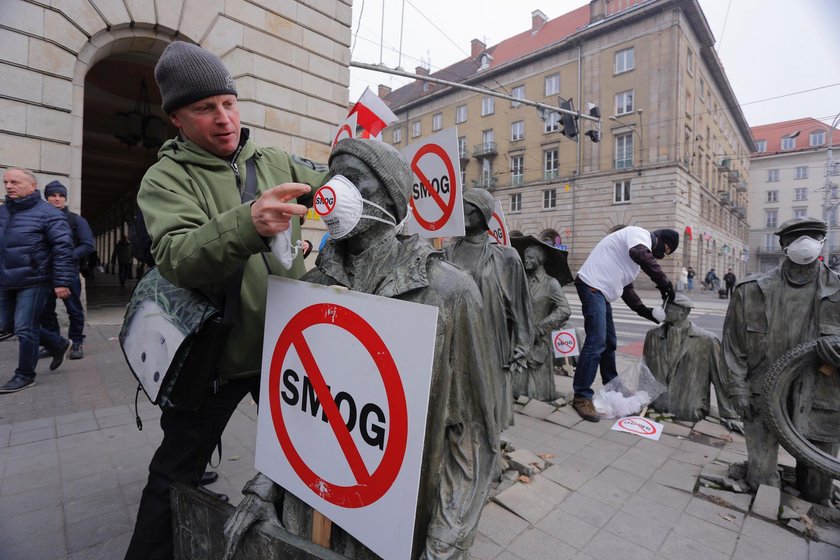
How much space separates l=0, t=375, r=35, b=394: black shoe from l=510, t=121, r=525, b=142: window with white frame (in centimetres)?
3543

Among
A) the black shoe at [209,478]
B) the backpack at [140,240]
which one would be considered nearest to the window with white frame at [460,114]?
the black shoe at [209,478]

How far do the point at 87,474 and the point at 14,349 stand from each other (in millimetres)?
4243

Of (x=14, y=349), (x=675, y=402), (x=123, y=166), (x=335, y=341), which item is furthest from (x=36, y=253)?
(x=123, y=166)

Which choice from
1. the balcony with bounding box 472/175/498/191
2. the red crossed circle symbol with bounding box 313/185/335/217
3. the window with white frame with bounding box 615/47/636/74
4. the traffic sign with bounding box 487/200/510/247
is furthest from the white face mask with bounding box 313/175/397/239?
the balcony with bounding box 472/175/498/191

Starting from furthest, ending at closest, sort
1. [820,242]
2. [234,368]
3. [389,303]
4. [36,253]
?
1. [36,253]
2. [820,242]
3. [234,368]
4. [389,303]

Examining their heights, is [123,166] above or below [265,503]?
above

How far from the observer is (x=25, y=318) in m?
4.27

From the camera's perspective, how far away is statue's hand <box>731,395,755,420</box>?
9.28 feet

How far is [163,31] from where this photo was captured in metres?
7.13

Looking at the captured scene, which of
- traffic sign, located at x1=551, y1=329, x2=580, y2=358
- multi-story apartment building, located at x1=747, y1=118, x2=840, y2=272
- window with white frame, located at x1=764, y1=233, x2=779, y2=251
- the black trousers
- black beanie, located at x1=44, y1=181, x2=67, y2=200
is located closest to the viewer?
the black trousers

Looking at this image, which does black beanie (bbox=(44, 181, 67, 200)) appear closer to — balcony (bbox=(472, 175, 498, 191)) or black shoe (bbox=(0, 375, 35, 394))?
black shoe (bbox=(0, 375, 35, 394))

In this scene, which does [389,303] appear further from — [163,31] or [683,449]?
[163,31]

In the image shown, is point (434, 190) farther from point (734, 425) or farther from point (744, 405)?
point (734, 425)

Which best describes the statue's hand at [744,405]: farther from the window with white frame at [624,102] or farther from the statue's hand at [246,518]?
the window with white frame at [624,102]
